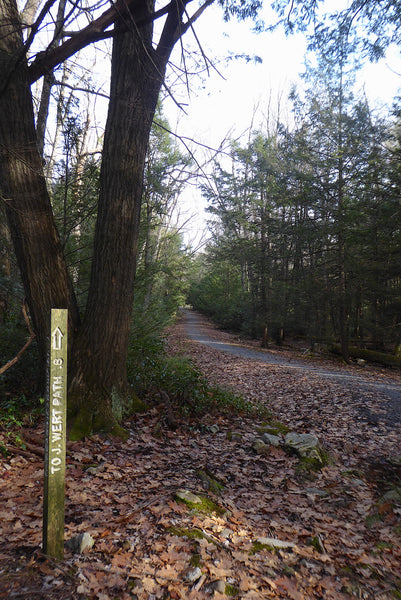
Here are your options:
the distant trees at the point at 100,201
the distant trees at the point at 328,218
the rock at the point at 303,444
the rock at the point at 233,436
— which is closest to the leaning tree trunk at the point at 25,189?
the distant trees at the point at 100,201

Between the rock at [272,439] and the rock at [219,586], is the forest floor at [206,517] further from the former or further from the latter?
the rock at [272,439]

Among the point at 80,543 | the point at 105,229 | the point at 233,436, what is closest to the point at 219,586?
the point at 80,543

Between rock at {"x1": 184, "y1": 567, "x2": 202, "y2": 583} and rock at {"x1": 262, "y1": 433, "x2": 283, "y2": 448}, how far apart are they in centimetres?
294

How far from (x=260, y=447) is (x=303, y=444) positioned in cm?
60

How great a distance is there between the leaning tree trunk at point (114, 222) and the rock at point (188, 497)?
178 cm

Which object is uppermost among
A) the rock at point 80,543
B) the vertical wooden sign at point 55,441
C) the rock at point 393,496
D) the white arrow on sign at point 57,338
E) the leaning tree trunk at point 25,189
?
the leaning tree trunk at point 25,189

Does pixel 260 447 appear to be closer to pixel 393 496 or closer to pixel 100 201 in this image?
pixel 393 496

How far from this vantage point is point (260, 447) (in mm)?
5113

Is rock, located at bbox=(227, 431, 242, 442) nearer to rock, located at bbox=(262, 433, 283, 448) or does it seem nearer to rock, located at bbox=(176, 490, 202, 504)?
rock, located at bbox=(262, 433, 283, 448)

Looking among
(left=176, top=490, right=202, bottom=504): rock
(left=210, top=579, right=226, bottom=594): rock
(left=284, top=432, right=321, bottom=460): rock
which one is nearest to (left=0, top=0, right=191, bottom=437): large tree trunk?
(left=176, top=490, right=202, bottom=504): rock

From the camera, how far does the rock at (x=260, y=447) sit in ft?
16.6

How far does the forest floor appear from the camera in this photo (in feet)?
7.93

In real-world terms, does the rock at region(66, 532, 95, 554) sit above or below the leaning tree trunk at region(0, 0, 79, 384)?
below

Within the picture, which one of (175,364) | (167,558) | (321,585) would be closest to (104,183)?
(175,364)
